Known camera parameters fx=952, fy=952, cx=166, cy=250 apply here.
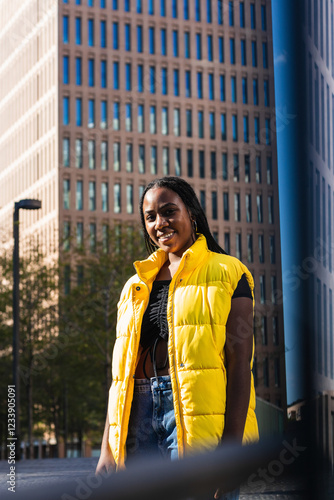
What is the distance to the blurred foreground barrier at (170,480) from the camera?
1.87 ft

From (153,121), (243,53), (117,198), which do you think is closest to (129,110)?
(153,121)

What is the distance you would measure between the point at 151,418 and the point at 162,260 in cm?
51

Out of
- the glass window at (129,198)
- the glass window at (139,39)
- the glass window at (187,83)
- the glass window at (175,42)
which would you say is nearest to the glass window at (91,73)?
the glass window at (139,39)

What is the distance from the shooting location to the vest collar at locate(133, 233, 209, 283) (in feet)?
8.27

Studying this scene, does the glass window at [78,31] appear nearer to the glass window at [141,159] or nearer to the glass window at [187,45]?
the glass window at [187,45]

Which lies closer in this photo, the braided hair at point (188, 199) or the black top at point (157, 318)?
the black top at point (157, 318)

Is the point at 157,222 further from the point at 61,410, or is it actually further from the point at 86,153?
the point at 86,153

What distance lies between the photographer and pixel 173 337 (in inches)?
93.4

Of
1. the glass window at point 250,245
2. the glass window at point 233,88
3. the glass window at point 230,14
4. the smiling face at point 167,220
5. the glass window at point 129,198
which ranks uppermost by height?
the glass window at point 230,14

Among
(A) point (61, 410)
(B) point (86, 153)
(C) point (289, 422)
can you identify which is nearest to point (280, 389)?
(C) point (289, 422)

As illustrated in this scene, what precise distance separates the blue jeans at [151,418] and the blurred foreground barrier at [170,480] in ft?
5.51

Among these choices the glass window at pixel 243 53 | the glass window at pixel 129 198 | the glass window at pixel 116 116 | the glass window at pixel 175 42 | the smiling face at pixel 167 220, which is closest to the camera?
the smiling face at pixel 167 220

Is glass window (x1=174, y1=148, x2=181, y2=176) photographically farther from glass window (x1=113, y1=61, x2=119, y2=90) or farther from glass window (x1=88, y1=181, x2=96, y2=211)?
glass window (x1=88, y1=181, x2=96, y2=211)

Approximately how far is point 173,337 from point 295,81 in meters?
1.70
